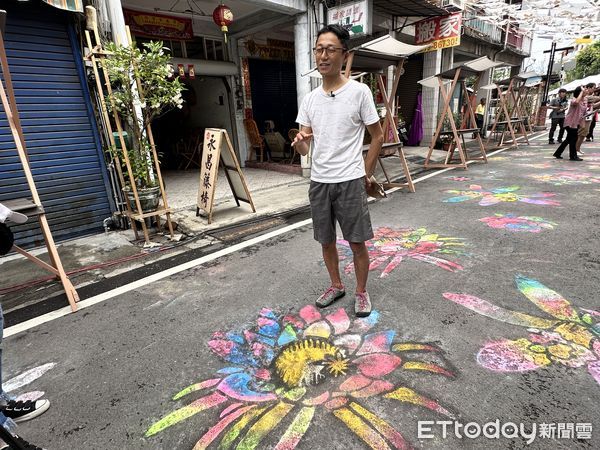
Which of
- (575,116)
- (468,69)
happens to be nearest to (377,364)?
(468,69)

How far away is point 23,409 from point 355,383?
1.76 meters

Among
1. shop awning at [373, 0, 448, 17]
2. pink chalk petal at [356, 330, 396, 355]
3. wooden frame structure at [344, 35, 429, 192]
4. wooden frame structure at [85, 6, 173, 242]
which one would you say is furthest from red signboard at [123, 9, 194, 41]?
pink chalk petal at [356, 330, 396, 355]

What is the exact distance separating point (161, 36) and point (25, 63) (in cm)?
474

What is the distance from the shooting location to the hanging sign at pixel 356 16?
6859mm

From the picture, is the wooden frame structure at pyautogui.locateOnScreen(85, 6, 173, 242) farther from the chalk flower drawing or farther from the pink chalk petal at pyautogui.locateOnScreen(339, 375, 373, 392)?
the pink chalk petal at pyautogui.locateOnScreen(339, 375, 373, 392)

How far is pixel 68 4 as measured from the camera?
3.88 m

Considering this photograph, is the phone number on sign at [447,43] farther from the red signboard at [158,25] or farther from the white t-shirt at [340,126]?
the white t-shirt at [340,126]

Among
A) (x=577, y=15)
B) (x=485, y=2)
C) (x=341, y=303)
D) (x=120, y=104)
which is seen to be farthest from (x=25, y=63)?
(x=577, y=15)

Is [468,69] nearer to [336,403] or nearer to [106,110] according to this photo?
[106,110]

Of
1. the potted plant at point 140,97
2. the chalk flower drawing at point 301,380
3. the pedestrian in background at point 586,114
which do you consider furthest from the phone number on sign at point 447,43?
the chalk flower drawing at point 301,380

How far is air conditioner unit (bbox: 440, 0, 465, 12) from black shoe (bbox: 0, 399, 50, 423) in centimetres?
1227

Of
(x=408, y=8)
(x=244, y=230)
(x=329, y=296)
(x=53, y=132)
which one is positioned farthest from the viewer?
(x=408, y=8)

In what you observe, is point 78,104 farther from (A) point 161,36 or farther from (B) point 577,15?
(B) point 577,15

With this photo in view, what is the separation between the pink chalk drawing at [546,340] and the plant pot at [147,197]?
11.8 ft
